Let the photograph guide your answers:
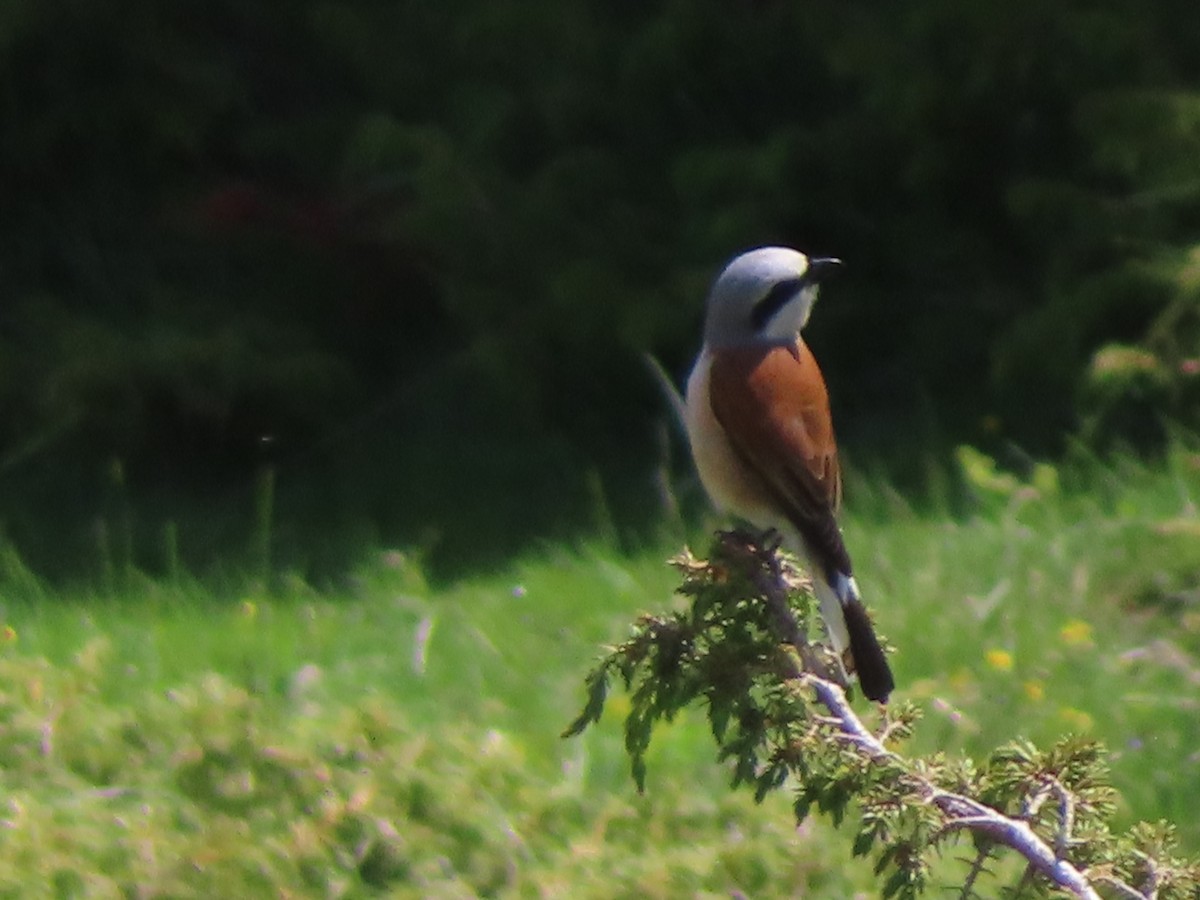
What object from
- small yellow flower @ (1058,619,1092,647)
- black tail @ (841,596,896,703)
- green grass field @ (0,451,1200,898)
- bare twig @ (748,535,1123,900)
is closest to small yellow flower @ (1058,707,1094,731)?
green grass field @ (0,451,1200,898)

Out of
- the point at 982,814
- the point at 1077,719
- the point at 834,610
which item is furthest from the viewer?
the point at 1077,719

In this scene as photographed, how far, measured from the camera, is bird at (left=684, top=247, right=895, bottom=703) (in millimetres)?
3359

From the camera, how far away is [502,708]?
4.73 m

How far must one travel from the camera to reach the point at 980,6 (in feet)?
21.8

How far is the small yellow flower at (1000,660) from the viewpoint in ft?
15.7

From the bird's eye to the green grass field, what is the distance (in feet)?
3.18

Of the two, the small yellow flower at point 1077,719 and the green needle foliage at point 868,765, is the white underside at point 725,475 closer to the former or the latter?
the green needle foliage at point 868,765

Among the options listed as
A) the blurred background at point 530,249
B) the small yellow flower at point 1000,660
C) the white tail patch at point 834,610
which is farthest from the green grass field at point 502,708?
the white tail patch at point 834,610

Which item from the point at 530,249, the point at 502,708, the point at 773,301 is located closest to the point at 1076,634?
the point at 502,708

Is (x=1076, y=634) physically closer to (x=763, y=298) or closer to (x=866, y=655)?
(x=763, y=298)

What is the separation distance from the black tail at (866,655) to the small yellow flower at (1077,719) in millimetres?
1629

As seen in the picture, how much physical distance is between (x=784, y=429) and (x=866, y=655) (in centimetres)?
66

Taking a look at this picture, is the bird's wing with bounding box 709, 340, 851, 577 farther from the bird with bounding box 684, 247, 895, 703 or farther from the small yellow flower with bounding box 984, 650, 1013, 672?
the small yellow flower with bounding box 984, 650, 1013, 672

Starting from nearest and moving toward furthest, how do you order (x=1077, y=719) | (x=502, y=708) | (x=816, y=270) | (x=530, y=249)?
(x=816, y=270) < (x=1077, y=719) < (x=502, y=708) < (x=530, y=249)
